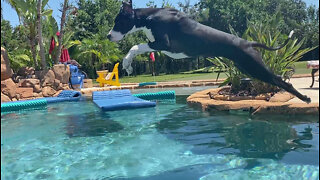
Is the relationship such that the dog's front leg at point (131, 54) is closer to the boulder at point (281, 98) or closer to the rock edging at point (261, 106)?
the rock edging at point (261, 106)

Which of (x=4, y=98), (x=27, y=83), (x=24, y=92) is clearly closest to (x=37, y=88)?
(x=27, y=83)

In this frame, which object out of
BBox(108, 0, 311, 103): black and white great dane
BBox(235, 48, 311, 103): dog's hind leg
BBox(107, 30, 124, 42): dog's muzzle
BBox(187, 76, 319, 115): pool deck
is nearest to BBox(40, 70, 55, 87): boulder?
BBox(187, 76, 319, 115): pool deck

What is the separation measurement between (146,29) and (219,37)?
1.07 meters

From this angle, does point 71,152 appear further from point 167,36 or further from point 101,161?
point 167,36

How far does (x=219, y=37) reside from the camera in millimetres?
4312

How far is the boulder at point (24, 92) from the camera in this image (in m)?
15.4

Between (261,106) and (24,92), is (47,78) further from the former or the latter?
(261,106)

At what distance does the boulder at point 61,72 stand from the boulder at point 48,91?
2.77ft

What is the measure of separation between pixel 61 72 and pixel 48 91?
55.8 inches

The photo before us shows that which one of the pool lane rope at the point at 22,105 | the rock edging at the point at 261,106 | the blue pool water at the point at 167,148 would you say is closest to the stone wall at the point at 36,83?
the pool lane rope at the point at 22,105

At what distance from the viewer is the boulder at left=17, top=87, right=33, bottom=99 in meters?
15.4

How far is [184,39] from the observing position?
14.3ft

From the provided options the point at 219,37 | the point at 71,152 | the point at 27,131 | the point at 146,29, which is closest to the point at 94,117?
the point at 27,131

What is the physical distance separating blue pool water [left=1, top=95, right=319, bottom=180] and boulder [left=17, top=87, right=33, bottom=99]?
6.77m
